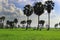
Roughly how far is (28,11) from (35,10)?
1159 cm

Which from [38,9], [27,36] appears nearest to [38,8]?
[38,9]

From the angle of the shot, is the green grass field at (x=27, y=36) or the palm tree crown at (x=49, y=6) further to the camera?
the palm tree crown at (x=49, y=6)

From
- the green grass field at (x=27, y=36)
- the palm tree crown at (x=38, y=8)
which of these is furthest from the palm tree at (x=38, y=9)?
the green grass field at (x=27, y=36)

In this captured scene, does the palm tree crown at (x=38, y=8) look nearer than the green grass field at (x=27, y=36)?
No

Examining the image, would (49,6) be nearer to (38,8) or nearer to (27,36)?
(38,8)

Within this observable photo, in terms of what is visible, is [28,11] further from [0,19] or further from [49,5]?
[0,19]

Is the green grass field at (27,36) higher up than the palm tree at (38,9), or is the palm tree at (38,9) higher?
the palm tree at (38,9)

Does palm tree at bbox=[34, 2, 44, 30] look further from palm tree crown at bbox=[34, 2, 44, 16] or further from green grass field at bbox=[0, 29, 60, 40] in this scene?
green grass field at bbox=[0, 29, 60, 40]

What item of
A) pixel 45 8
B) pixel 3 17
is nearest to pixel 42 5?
pixel 45 8

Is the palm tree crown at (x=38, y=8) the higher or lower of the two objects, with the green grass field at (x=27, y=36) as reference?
higher

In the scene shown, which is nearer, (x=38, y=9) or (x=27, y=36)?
(x=27, y=36)

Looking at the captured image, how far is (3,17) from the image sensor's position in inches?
7333

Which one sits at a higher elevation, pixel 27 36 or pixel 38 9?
pixel 38 9

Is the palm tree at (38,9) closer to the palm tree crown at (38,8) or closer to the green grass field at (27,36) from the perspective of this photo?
the palm tree crown at (38,8)
